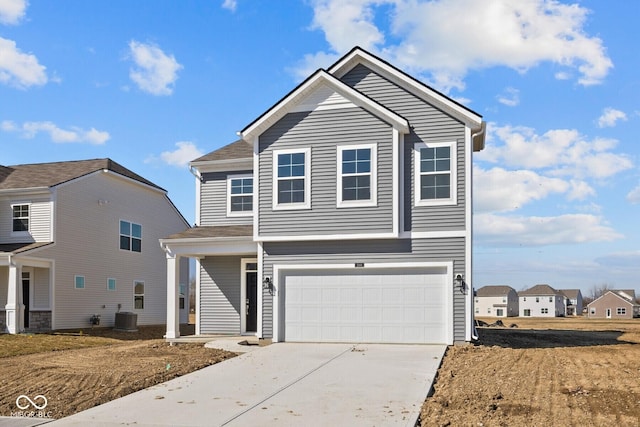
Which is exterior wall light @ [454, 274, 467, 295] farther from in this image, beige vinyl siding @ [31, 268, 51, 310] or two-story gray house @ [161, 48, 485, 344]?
beige vinyl siding @ [31, 268, 51, 310]

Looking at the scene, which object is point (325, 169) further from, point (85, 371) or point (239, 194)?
point (85, 371)

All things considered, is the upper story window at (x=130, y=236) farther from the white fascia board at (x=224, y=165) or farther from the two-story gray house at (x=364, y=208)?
the two-story gray house at (x=364, y=208)

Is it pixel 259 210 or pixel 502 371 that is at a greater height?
pixel 259 210

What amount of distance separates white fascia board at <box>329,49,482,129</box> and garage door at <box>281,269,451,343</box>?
4059 mm

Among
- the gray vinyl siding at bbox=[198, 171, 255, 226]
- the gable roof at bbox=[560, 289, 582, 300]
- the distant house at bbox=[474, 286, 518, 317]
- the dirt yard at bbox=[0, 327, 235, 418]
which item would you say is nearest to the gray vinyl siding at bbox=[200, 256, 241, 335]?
the gray vinyl siding at bbox=[198, 171, 255, 226]

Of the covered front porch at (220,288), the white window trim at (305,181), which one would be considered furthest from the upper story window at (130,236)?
the white window trim at (305,181)

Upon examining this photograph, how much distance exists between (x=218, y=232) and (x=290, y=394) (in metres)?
9.85

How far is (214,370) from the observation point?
13297 mm

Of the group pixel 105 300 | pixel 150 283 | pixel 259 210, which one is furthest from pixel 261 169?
pixel 150 283

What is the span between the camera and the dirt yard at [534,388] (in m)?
9.02

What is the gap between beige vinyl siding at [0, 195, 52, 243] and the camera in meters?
25.3

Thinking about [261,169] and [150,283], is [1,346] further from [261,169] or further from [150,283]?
[150,283]

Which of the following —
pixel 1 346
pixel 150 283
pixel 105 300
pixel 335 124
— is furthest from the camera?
pixel 150 283

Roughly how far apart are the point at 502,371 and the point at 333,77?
347 inches
